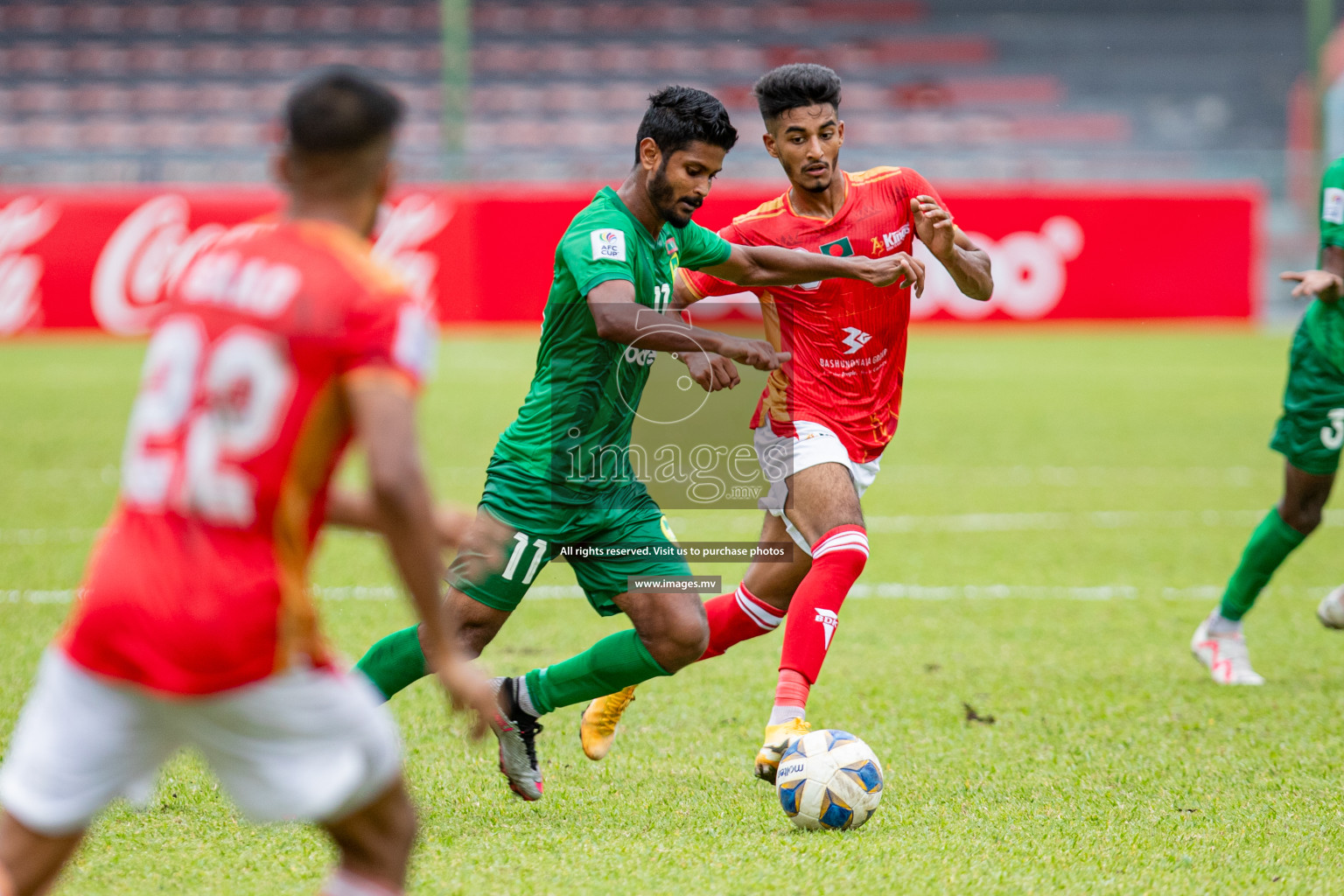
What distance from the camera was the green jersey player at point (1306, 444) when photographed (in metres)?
5.71

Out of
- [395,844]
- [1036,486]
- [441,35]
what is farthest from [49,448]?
[441,35]

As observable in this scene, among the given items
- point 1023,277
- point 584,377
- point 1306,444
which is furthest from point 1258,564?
point 1023,277

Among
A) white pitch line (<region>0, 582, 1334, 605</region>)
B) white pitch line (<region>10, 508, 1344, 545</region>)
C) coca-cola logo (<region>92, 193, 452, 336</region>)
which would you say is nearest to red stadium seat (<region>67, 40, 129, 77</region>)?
coca-cola logo (<region>92, 193, 452, 336</region>)

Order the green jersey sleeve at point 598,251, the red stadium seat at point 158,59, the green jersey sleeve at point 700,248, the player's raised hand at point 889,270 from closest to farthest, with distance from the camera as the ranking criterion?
the green jersey sleeve at point 598,251, the green jersey sleeve at point 700,248, the player's raised hand at point 889,270, the red stadium seat at point 158,59

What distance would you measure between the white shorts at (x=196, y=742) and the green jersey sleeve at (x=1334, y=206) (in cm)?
476

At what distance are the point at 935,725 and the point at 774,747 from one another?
1081 millimetres

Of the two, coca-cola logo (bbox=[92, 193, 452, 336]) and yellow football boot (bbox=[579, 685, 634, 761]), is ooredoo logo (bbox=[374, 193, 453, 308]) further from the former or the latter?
yellow football boot (bbox=[579, 685, 634, 761])

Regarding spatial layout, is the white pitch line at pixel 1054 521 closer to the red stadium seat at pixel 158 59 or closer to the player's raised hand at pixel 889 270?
the player's raised hand at pixel 889 270

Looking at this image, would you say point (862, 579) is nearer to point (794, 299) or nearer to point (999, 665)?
point (999, 665)

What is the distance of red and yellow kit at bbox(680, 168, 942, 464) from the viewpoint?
16.6 ft

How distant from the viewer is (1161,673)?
5.98m

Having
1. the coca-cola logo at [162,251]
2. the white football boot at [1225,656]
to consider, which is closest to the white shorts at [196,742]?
the white football boot at [1225,656]

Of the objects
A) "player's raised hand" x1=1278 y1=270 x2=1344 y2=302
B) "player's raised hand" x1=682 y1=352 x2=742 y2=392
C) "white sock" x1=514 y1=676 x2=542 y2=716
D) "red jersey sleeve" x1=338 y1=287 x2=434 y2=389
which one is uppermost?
"red jersey sleeve" x1=338 y1=287 x2=434 y2=389

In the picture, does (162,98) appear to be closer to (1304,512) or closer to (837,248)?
(837,248)
